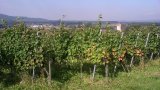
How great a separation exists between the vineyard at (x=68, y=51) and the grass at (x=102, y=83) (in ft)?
0.72

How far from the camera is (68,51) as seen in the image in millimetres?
13711

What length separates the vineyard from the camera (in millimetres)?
11453

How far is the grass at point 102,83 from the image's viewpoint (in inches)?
453

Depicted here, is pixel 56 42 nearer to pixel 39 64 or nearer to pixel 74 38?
pixel 74 38

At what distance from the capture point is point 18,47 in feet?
37.3

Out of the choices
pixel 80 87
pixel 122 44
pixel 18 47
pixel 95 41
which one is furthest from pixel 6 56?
pixel 122 44

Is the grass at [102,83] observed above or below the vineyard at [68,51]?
below

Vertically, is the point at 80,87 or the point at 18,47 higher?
the point at 18,47

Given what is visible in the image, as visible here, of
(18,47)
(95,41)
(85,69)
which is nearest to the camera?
(18,47)

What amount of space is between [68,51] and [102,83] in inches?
77.4

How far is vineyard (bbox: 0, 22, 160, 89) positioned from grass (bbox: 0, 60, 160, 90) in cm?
22

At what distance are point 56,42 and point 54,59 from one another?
26.9 inches

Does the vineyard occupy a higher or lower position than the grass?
higher

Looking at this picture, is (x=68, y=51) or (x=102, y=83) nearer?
(x=102, y=83)
